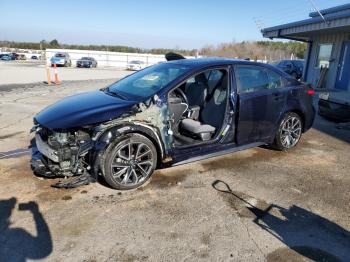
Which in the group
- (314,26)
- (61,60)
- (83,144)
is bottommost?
(61,60)

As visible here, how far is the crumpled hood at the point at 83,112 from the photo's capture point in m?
3.73

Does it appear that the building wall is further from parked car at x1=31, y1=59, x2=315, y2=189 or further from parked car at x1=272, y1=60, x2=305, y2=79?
parked car at x1=31, y1=59, x2=315, y2=189

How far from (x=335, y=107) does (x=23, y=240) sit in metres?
6.90

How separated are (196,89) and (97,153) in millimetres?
2320

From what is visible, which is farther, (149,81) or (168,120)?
(149,81)

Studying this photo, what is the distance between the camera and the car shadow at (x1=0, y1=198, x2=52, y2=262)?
2756 mm

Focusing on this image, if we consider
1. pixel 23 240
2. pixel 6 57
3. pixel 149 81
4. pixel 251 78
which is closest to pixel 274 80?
pixel 251 78

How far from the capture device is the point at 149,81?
471cm

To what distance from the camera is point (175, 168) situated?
4.73 m

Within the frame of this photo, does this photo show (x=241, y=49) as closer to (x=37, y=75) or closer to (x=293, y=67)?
(x=293, y=67)

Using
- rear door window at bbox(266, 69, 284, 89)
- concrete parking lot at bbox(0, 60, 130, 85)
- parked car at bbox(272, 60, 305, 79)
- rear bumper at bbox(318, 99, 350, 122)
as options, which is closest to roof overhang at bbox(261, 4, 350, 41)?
parked car at bbox(272, 60, 305, 79)

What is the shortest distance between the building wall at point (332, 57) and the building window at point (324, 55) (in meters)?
0.18

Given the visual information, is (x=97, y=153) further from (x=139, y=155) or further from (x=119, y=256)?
(x=119, y=256)

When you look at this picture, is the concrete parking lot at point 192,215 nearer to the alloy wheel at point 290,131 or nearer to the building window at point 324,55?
the alloy wheel at point 290,131
